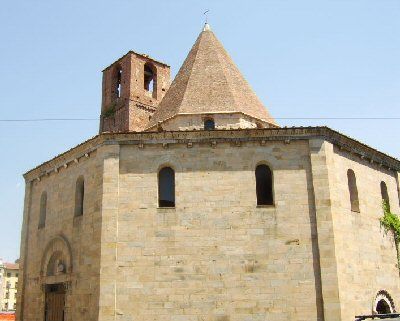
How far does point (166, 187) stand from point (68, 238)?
13.8ft

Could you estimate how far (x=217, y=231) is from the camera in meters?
14.0

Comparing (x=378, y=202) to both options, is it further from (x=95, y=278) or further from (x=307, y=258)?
(x=95, y=278)

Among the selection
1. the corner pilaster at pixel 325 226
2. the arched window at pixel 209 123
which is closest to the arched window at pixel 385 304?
the corner pilaster at pixel 325 226

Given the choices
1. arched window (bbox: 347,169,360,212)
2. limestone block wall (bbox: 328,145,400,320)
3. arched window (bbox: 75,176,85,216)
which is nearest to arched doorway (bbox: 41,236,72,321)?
arched window (bbox: 75,176,85,216)

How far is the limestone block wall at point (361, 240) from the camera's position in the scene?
1419 centimetres

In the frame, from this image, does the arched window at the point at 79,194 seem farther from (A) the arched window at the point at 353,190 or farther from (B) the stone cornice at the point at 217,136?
(A) the arched window at the point at 353,190

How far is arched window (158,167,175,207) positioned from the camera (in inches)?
576

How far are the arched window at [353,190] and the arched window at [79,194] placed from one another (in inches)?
375

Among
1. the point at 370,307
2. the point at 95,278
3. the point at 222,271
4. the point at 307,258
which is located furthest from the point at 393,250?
the point at 95,278

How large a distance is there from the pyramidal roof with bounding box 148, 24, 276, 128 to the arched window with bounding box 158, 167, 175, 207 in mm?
4071

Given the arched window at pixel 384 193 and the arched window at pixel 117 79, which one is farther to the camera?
the arched window at pixel 117 79

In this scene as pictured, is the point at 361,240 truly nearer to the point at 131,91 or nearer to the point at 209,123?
the point at 209,123

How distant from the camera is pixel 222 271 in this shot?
13.7m

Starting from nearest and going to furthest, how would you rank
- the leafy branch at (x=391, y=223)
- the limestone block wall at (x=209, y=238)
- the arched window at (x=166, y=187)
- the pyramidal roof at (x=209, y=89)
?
the limestone block wall at (x=209, y=238) → the arched window at (x=166, y=187) → the leafy branch at (x=391, y=223) → the pyramidal roof at (x=209, y=89)
